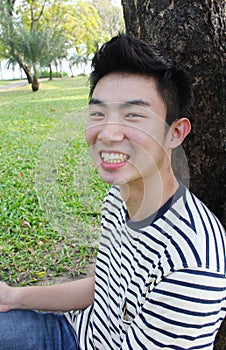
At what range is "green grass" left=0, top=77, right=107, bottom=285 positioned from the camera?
1.31 m

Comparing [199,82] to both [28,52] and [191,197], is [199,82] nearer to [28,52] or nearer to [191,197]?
[191,197]

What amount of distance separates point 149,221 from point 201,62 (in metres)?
0.58

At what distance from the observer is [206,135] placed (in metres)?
1.37

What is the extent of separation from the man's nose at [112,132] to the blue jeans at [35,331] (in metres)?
0.76

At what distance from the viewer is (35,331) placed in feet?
4.57

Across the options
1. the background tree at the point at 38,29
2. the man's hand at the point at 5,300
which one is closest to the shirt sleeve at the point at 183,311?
the man's hand at the point at 5,300

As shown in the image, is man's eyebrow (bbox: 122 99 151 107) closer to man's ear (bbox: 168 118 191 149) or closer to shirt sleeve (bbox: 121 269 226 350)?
man's ear (bbox: 168 118 191 149)

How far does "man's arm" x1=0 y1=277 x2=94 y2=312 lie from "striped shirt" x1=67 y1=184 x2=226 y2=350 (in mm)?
281

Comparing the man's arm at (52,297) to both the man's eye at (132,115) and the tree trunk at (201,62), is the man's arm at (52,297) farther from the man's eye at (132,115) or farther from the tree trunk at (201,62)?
the man's eye at (132,115)

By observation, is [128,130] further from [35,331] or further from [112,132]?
[35,331]

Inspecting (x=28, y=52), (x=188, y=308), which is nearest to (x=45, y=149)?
(x=188, y=308)

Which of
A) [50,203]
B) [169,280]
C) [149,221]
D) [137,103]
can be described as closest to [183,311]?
[169,280]

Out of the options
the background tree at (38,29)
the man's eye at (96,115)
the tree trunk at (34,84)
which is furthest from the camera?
the tree trunk at (34,84)

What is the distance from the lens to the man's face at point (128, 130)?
0.98 metres
